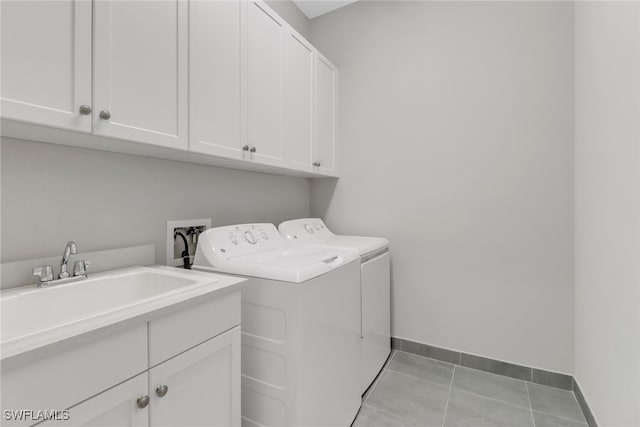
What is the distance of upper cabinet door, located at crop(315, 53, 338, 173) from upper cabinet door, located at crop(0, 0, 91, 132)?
1.49 m

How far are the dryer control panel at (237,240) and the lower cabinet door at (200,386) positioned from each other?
0.44 metres

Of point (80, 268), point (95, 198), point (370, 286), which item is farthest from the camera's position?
point (370, 286)

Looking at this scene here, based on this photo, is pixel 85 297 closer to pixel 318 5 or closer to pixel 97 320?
pixel 97 320

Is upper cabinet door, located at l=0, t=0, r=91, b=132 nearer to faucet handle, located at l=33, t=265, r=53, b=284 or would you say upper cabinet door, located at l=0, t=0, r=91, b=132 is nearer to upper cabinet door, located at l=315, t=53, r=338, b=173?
faucet handle, located at l=33, t=265, r=53, b=284

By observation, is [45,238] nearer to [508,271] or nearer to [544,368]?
[508,271]

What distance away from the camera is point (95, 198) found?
1.25 metres

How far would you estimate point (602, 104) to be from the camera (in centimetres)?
139

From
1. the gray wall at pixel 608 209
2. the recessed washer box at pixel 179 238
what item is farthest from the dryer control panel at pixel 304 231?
the gray wall at pixel 608 209

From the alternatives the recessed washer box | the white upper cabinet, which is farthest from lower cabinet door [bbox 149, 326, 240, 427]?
the white upper cabinet

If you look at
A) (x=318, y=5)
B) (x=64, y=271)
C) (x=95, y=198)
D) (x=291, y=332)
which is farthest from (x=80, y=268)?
(x=318, y=5)

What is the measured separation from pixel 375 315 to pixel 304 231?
0.74 metres

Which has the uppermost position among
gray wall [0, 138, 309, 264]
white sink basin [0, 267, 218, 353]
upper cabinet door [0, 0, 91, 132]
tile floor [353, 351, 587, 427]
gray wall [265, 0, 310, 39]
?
gray wall [265, 0, 310, 39]

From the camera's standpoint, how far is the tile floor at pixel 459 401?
1604mm

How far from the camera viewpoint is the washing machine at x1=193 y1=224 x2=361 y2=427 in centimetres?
121
